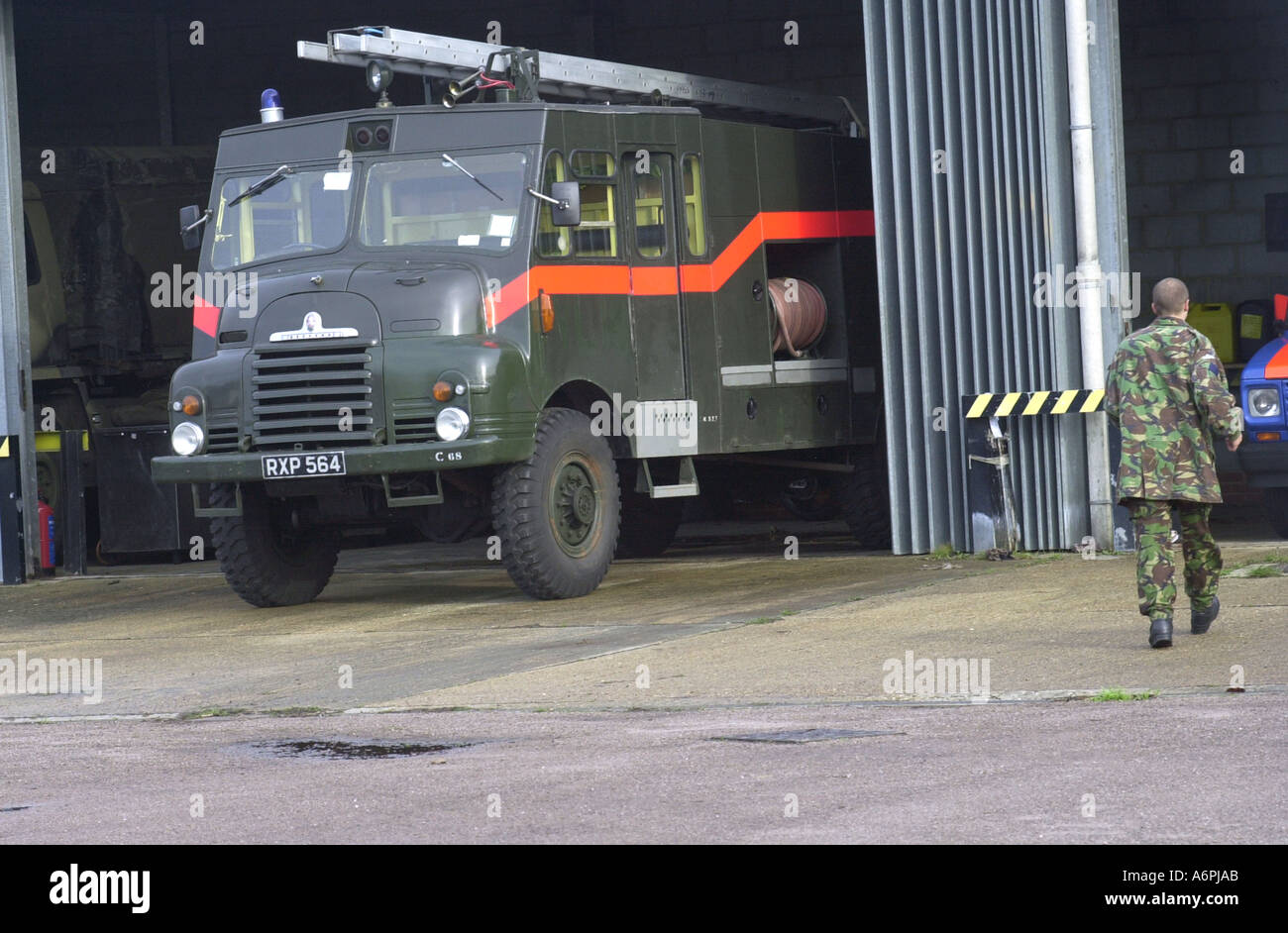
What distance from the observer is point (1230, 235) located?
68.2ft

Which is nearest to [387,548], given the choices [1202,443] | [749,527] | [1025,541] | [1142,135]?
[749,527]

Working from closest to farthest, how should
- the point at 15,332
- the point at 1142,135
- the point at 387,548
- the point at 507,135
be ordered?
the point at 507,135
the point at 15,332
the point at 387,548
the point at 1142,135

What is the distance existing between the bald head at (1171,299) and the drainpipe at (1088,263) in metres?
4.41

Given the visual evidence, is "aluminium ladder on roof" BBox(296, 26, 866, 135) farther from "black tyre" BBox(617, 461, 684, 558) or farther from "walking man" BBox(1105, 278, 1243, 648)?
"walking man" BBox(1105, 278, 1243, 648)

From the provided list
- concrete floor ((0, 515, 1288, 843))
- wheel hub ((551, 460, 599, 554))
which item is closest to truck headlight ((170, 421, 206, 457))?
concrete floor ((0, 515, 1288, 843))

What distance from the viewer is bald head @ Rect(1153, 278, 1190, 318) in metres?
9.38

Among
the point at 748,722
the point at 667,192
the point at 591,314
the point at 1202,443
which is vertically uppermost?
the point at 667,192

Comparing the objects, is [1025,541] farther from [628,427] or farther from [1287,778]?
[1287,778]

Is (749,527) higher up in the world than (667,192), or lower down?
lower down

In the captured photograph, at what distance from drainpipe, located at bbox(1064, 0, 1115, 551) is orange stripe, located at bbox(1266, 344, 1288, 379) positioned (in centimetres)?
109

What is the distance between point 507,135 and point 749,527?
820 centimetres

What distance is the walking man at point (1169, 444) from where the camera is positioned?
365 inches

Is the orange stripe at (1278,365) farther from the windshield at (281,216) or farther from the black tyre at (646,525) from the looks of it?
the windshield at (281,216)

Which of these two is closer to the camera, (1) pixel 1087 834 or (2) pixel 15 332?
(1) pixel 1087 834
